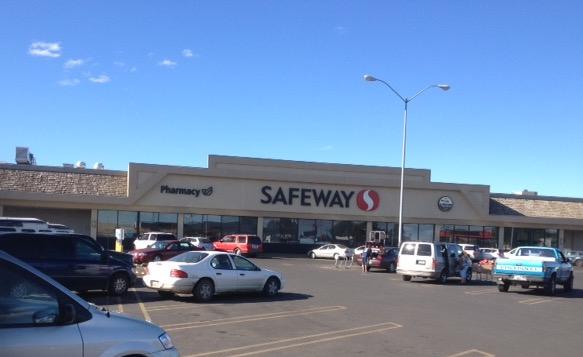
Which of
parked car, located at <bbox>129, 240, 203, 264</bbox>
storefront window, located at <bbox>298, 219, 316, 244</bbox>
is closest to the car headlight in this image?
parked car, located at <bbox>129, 240, 203, 264</bbox>

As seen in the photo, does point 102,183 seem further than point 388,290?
Yes

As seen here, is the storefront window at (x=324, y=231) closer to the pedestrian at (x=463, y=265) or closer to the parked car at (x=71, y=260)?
the pedestrian at (x=463, y=265)

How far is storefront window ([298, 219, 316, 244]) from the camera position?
4981 centimetres

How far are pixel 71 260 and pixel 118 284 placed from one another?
60.9 inches

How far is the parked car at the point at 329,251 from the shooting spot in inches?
1792

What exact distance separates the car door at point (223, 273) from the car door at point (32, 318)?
458 inches

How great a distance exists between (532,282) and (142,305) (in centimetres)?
1369

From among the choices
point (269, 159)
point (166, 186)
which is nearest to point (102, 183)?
point (166, 186)

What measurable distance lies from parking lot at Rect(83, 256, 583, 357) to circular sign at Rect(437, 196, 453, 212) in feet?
99.9

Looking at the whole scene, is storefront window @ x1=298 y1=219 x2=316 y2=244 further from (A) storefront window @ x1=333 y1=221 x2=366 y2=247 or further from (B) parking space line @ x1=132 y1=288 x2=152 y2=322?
(B) parking space line @ x1=132 y1=288 x2=152 y2=322

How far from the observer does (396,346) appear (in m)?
10.7

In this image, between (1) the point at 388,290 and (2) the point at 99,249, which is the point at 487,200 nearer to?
(1) the point at 388,290

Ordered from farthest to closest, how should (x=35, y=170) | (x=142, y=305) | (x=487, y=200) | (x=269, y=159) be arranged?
(x=487, y=200)
(x=269, y=159)
(x=35, y=170)
(x=142, y=305)

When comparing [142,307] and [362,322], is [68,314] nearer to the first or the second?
[362,322]
